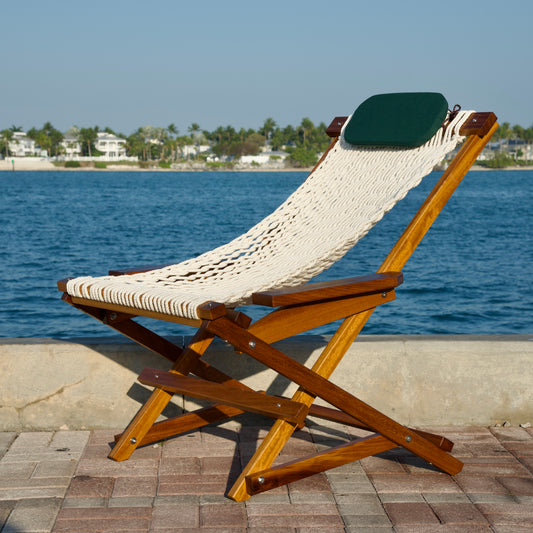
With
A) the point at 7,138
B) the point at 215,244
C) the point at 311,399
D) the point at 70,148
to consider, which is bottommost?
the point at 70,148

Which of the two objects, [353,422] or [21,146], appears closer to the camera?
[353,422]

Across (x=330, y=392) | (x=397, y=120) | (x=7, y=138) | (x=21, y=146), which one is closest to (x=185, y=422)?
(x=330, y=392)

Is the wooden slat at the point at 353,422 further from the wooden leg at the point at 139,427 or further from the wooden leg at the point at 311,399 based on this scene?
the wooden leg at the point at 139,427

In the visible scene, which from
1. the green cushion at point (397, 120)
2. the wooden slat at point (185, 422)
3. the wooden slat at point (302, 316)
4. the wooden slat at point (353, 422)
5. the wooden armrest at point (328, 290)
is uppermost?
the green cushion at point (397, 120)

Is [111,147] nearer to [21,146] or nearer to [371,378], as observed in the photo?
[21,146]

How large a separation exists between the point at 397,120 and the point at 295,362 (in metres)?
1.13

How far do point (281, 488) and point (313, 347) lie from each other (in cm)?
74

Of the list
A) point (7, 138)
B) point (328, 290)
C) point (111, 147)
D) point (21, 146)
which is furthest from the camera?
point (21, 146)

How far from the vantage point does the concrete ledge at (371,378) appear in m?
2.84

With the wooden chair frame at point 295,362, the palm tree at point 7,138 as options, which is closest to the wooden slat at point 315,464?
the wooden chair frame at point 295,362

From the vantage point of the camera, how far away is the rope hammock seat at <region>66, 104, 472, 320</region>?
2209mm

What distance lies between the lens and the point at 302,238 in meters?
2.72

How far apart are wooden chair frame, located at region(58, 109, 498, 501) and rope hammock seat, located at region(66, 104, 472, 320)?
0.18 ft

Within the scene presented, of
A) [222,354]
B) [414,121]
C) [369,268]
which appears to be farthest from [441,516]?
[369,268]
